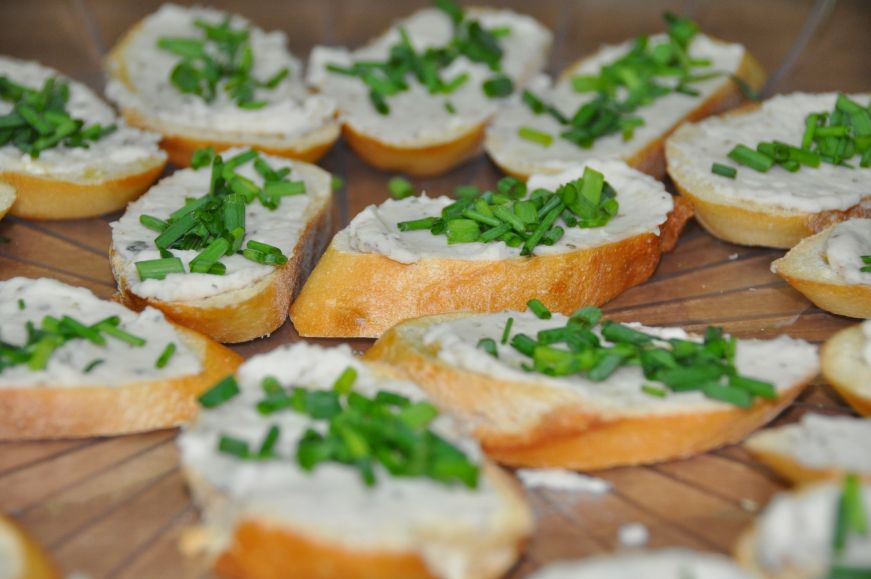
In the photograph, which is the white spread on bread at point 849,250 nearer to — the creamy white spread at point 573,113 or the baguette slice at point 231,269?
the creamy white spread at point 573,113

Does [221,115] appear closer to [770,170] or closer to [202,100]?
[202,100]

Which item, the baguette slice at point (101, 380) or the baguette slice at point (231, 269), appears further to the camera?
the baguette slice at point (231, 269)

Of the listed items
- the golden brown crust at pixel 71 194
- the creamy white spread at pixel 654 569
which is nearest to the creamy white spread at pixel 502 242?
the golden brown crust at pixel 71 194

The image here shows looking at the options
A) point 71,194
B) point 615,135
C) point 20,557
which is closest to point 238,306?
point 71,194

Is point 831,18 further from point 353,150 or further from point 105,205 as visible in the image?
point 105,205

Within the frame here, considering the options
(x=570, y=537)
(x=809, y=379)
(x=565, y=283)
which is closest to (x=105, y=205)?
(x=565, y=283)

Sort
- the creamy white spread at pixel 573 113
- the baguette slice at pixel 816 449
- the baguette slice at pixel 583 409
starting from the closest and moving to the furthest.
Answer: the baguette slice at pixel 816 449 < the baguette slice at pixel 583 409 < the creamy white spread at pixel 573 113
